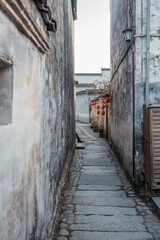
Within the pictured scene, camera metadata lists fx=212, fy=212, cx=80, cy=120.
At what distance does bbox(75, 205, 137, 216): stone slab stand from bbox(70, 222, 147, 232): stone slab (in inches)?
16.9

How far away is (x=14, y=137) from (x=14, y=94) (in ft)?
1.20

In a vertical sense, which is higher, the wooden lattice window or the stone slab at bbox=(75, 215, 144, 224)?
the wooden lattice window

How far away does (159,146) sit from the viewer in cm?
496

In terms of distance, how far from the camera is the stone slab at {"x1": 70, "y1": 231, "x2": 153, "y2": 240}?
11.9ft

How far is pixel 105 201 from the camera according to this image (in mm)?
5102

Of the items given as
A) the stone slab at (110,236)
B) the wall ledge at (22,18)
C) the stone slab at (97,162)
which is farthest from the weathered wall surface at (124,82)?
the wall ledge at (22,18)

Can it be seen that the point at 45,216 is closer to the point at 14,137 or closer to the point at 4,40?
the point at 14,137

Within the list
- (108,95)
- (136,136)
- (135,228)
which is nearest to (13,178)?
(135,228)

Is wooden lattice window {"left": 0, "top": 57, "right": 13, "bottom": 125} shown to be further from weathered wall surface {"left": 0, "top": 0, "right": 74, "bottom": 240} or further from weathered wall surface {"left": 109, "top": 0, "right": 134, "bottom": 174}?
weathered wall surface {"left": 109, "top": 0, "right": 134, "bottom": 174}

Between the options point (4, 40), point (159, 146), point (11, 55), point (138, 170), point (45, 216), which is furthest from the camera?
point (138, 170)

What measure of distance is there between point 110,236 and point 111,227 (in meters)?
0.29

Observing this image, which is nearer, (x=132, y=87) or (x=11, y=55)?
(x=11, y=55)

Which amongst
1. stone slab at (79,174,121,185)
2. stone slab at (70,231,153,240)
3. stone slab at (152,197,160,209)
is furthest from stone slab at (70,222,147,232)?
stone slab at (79,174,121,185)

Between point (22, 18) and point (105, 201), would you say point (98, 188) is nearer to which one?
point (105, 201)
